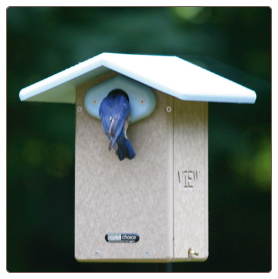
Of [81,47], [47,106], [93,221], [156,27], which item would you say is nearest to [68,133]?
[47,106]

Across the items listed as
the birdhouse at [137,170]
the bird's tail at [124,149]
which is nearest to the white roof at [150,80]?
the birdhouse at [137,170]

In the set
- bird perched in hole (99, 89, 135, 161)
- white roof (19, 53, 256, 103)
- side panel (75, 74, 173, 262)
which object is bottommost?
side panel (75, 74, 173, 262)

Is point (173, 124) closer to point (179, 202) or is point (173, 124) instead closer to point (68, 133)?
point (179, 202)

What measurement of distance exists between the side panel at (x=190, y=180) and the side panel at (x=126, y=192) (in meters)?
0.05

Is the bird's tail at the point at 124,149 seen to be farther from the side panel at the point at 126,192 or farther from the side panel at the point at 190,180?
the side panel at the point at 190,180

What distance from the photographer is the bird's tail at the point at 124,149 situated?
2.79 meters

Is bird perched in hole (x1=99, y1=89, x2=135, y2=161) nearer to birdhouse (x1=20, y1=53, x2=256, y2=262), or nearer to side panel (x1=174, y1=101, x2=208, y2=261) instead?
birdhouse (x1=20, y1=53, x2=256, y2=262)

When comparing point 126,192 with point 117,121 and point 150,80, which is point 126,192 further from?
point 150,80

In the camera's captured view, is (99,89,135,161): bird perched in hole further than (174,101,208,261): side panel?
No

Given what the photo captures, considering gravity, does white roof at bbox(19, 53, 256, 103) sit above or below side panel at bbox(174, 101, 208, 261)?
above

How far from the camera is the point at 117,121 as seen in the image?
2762 millimetres

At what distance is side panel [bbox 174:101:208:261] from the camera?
293cm

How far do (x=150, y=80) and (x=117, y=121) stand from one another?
0.22 metres

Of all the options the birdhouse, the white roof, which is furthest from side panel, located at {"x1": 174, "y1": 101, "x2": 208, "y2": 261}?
the white roof
